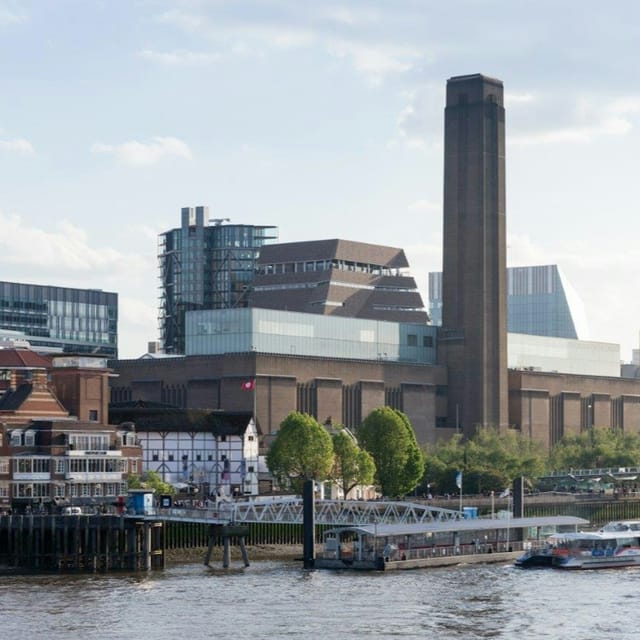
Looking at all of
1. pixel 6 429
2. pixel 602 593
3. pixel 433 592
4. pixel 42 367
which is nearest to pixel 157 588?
pixel 433 592

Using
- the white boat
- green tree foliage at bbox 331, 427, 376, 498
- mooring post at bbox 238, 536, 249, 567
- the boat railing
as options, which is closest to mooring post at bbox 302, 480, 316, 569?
mooring post at bbox 238, 536, 249, 567

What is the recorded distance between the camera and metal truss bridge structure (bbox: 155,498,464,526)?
147m

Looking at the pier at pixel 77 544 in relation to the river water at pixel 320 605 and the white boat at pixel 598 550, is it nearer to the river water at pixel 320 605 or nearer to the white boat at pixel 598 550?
the river water at pixel 320 605

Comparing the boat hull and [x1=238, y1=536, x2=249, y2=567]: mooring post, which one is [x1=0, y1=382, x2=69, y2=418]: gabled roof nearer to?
[x1=238, y1=536, x2=249, y2=567]: mooring post

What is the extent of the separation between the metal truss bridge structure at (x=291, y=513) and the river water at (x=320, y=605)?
4220 millimetres

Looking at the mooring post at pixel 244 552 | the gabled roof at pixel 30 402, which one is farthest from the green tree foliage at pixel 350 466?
the mooring post at pixel 244 552

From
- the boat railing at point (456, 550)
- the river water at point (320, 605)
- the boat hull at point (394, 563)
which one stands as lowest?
the river water at point (320, 605)

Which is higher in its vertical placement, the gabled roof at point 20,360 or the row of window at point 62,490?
the gabled roof at point 20,360

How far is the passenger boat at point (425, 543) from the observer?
144750 millimetres

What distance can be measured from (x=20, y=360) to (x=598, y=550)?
2719 inches

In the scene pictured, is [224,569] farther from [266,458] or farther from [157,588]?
[266,458]

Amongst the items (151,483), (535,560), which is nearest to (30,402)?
(151,483)

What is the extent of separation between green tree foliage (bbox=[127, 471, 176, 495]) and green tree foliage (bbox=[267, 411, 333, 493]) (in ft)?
39.3

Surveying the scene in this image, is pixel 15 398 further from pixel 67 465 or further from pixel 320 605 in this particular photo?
pixel 320 605
